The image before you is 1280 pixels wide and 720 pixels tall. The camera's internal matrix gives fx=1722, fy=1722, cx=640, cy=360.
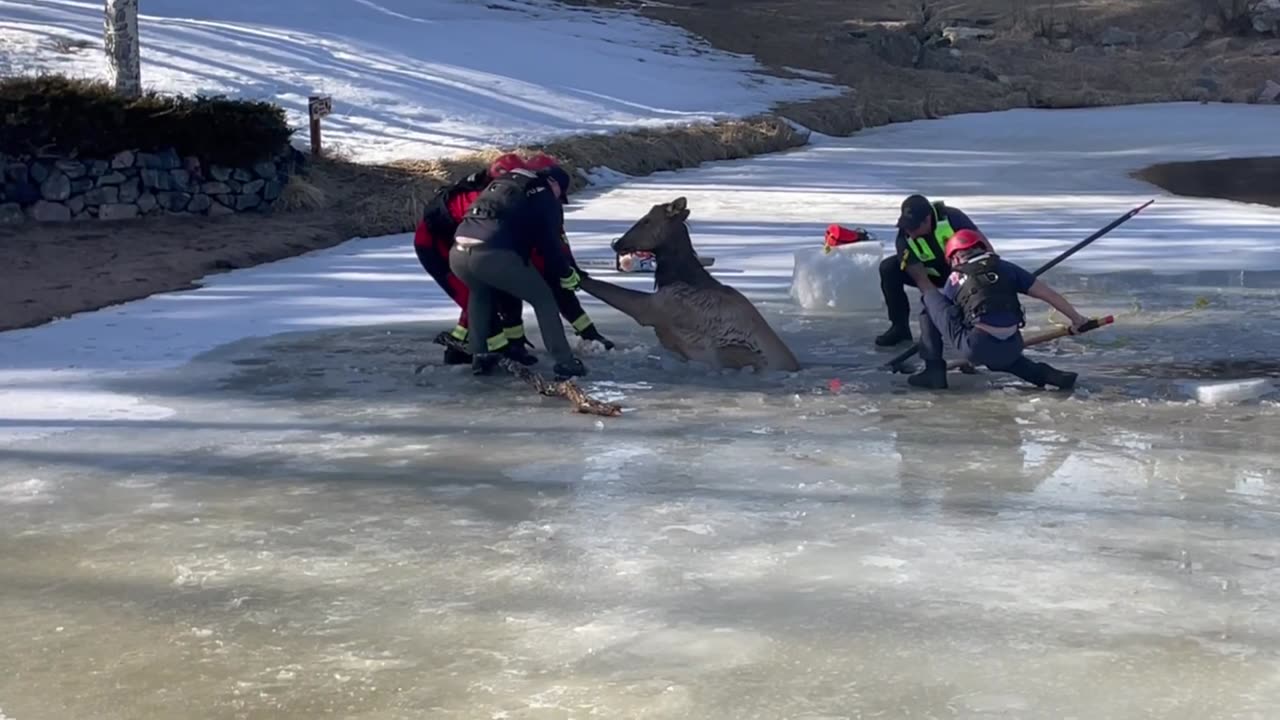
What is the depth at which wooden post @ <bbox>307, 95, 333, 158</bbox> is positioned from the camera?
1900 cm

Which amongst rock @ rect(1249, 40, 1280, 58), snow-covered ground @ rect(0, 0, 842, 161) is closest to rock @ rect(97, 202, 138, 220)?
snow-covered ground @ rect(0, 0, 842, 161)

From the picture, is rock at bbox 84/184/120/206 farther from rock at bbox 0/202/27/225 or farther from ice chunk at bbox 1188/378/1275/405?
ice chunk at bbox 1188/378/1275/405

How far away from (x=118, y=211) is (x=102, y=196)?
202mm

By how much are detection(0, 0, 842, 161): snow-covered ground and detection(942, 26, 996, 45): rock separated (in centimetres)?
1686

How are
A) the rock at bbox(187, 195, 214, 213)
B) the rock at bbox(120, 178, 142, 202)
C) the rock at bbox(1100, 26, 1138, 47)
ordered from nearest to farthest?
1. the rock at bbox(120, 178, 142, 202)
2. the rock at bbox(187, 195, 214, 213)
3. the rock at bbox(1100, 26, 1138, 47)

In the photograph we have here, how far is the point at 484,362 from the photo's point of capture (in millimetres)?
9430

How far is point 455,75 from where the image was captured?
2752 cm

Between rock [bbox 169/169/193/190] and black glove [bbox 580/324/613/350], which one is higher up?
rock [bbox 169/169/193/190]

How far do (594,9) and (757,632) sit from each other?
38.4 metres

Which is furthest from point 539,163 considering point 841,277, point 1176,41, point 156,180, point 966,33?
point 1176,41

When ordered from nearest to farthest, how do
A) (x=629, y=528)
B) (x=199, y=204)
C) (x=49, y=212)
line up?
(x=629, y=528) < (x=49, y=212) < (x=199, y=204)

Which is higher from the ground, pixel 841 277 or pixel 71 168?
pixel 71 168

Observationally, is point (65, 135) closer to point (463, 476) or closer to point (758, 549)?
point (463, 476)

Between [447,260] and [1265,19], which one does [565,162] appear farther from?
[1265,19]
